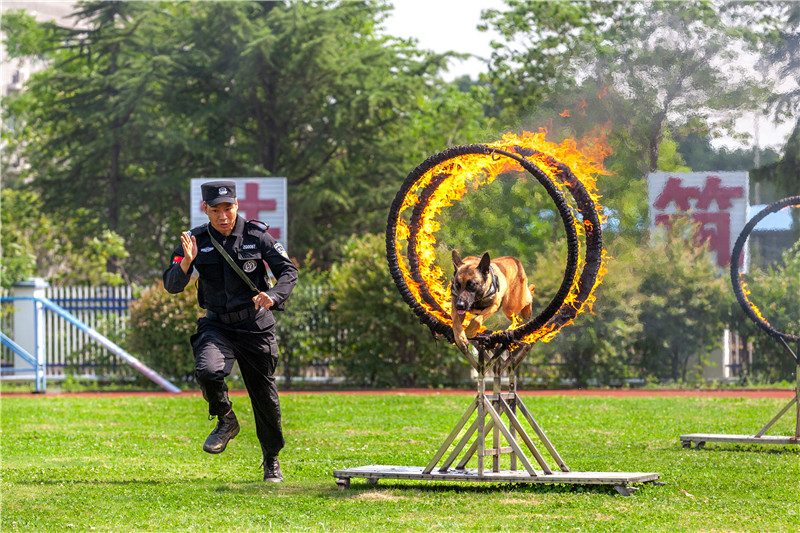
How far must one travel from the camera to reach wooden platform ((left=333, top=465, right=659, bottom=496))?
7.64 m

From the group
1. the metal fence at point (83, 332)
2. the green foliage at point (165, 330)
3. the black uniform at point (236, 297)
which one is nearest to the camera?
the black uniform at point (236, 297)

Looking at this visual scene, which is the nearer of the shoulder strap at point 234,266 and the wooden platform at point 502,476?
the wooden platform at point 502,476

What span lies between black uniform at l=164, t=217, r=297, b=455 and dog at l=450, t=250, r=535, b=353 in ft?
4.33

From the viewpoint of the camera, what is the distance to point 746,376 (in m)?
21.5

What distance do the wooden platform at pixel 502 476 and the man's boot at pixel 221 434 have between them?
92 cm

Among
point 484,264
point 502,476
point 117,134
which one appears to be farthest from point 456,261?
point 117,134

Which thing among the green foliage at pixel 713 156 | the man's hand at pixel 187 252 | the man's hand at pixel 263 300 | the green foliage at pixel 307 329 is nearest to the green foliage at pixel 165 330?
the green foliage at pixel 307 329

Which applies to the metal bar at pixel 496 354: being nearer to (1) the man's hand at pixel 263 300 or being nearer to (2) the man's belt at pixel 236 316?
(1) the man's hand at pixel 263 300

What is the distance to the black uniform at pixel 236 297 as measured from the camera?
27.0 ft

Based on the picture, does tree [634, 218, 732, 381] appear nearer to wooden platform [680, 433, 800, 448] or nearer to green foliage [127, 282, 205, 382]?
wooden platform [680, 433, 800, 448]

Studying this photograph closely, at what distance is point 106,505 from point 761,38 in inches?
519

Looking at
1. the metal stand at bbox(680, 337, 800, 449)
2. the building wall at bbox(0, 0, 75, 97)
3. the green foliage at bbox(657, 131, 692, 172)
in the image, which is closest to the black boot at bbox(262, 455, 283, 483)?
the metal stand at bbox(680, 337, 800, 449)

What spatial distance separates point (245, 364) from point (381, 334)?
12700 mm

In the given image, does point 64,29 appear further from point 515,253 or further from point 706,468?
point 706,468
